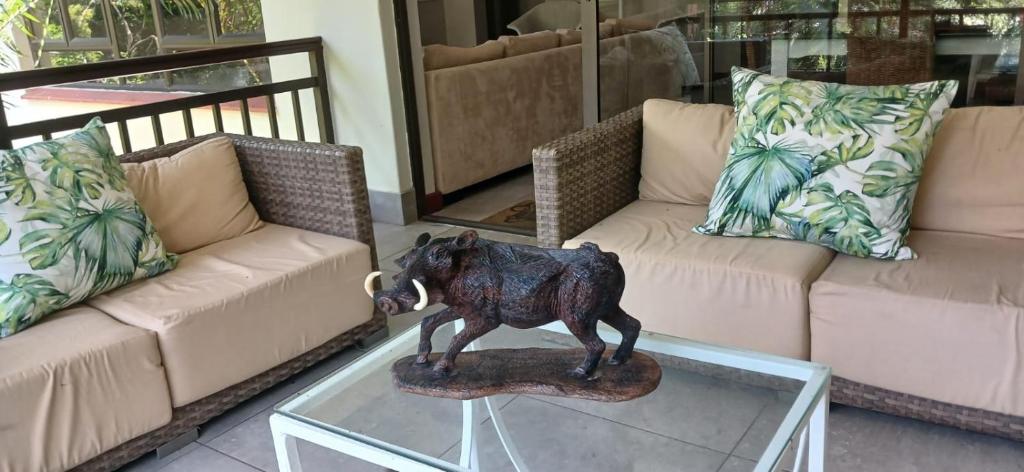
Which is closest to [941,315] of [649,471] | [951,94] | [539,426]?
[951,94]

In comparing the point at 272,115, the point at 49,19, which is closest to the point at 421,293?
the point at 272,115

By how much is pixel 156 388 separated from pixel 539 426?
3.30 ft

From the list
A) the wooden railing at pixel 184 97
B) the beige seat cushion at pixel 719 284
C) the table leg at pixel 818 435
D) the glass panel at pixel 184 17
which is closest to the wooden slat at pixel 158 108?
the wooden railing at pixel 184 97

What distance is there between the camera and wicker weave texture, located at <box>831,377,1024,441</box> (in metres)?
1.78

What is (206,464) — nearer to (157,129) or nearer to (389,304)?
(389,304)

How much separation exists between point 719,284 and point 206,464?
4.58 ft

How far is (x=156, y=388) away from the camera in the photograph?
2.01 metres

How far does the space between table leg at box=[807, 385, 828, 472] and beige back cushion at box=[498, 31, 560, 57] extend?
3.38 metres

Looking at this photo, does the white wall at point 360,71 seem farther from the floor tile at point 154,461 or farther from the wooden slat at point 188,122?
the floor tile at point 154,461

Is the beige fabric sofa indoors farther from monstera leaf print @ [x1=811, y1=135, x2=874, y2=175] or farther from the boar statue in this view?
the boar statue

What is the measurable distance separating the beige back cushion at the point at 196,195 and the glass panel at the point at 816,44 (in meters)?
2.02

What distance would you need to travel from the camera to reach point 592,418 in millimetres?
1647

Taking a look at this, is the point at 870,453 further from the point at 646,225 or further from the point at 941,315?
the point at 646,225

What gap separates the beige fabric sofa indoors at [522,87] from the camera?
3.95m
